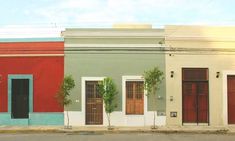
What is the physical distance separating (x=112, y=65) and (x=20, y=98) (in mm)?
5170

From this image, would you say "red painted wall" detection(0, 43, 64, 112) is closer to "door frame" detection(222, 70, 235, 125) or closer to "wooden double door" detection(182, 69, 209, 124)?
"wooden double door" detection(182, 69, 209, 124)

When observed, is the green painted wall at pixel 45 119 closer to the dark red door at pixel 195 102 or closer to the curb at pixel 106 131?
the curb at pixel 106 131

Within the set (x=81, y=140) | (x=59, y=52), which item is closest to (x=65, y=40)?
(x=59, y=52)

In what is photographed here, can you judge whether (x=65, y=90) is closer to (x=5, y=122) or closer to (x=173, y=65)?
(x=5, y=122)

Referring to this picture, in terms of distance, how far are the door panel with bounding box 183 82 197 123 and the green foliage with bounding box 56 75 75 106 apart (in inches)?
232

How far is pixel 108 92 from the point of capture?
84.4 ft

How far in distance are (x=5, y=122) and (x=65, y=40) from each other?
210 inches

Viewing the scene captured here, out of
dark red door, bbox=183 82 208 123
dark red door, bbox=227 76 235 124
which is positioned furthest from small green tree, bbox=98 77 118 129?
dark red door, bbox=227 76 235 124

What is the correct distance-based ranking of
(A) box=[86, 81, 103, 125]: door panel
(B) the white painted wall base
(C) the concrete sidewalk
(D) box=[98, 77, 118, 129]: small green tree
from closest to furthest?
(C) the concrete sidewalk
(D) box=[98, 77, 118, 129]: small green tree
(B) the white painted wall base
(A) box=[86, 81, 103, 125]: door panel

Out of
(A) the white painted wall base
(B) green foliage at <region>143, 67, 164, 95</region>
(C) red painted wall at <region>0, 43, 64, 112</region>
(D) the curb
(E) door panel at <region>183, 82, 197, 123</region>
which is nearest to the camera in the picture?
(D) the curb

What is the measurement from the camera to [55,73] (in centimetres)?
2694

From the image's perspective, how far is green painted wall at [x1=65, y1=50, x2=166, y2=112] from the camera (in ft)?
87.6

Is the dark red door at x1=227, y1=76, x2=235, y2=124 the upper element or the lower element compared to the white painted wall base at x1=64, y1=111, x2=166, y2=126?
upper

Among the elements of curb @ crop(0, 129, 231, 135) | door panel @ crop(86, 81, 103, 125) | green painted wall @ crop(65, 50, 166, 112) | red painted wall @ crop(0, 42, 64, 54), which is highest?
red painted wall @ crop(0, 42, 64, 54)
